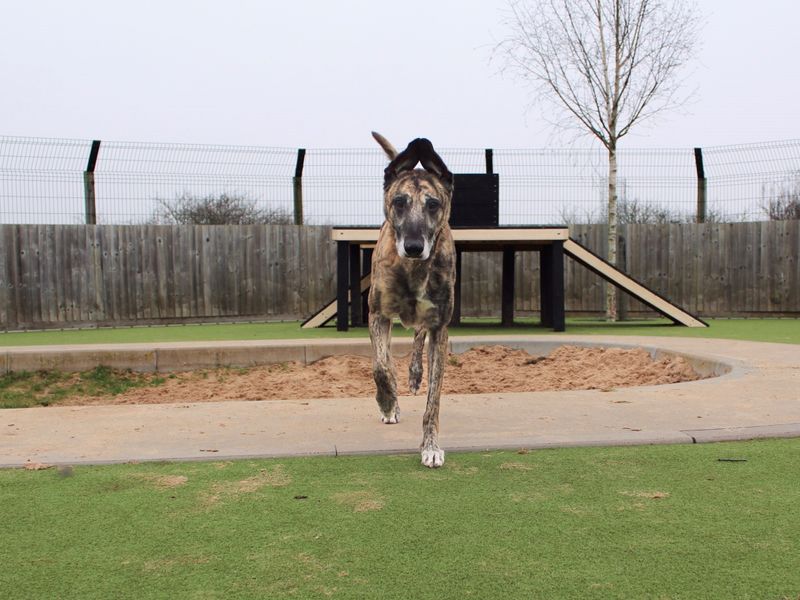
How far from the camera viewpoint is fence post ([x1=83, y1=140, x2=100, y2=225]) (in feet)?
49.9

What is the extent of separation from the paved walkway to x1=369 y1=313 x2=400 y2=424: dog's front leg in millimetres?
206

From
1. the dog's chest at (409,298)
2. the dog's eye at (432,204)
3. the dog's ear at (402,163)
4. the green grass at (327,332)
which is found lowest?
the green grass at (327,332)

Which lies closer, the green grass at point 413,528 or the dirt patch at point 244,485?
the green grass at point 413,528

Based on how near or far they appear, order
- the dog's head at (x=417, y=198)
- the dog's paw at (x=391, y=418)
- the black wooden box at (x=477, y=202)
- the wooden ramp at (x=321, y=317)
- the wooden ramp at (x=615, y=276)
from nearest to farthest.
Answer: the dog's head at (x=417, y=198), the dog's paw at (x=391, y=418), the wooden ramp at (x=615, y=276), the wooden ramp at (x=321, y=317), the black wooden box at (x=477, y=202)

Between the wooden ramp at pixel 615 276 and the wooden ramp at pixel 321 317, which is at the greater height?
the wooden ramp at pixel 615 276

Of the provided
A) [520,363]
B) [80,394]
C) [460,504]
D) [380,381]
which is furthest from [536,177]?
[460,504]

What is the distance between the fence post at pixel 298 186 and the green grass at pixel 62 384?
827 centimetres

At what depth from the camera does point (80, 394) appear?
8344 mm

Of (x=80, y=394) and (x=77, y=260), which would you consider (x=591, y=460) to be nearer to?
(x=80, y=394)

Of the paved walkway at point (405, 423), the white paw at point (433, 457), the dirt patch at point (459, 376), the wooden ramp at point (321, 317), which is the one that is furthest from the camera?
the wooden ramp at point (321, 317)

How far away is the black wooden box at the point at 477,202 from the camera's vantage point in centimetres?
1380

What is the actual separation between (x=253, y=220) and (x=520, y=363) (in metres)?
15.9

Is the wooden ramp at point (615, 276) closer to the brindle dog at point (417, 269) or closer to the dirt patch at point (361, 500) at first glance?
the brindle dog at point (417, 269)

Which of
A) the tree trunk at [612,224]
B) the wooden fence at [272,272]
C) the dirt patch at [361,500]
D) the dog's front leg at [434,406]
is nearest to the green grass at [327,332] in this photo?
the tree trunk at [612,224]
